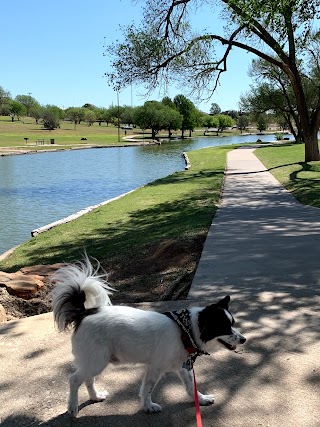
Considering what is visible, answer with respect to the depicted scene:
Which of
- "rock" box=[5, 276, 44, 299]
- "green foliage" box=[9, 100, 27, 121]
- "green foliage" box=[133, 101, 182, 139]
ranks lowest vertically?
"rock" box=[5, 276, 44, 299]

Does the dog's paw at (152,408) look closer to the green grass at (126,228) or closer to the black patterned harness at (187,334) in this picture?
the black patterned harness at (187,334)

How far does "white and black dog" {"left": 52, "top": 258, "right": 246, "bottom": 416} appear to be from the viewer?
304cm

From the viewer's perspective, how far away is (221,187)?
18812 mm

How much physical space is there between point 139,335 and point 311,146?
23.2m

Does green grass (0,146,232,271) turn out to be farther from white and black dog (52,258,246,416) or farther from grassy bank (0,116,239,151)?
grassy bank (0,116,239,151)

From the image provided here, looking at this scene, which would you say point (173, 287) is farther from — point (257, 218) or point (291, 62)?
point (291, 62)

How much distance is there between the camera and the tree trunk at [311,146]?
78.5 feet

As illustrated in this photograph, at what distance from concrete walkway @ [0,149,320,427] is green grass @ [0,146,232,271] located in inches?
128

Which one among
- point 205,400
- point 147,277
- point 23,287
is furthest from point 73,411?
point 147,277

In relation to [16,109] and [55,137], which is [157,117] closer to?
[55,137]

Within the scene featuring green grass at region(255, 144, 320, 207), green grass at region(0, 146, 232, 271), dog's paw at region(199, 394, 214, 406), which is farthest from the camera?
green grass at region(255, 144, 320, 207)

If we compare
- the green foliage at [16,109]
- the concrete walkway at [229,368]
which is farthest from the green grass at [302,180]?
the green foliage at [16,109]

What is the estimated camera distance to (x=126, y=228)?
1248 cm

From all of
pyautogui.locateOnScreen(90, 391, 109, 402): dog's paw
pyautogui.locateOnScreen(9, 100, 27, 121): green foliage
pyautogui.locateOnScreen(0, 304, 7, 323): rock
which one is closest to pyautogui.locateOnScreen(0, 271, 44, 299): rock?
pyautogui.locateOnScreen(0, 304, 7, 323): rock
